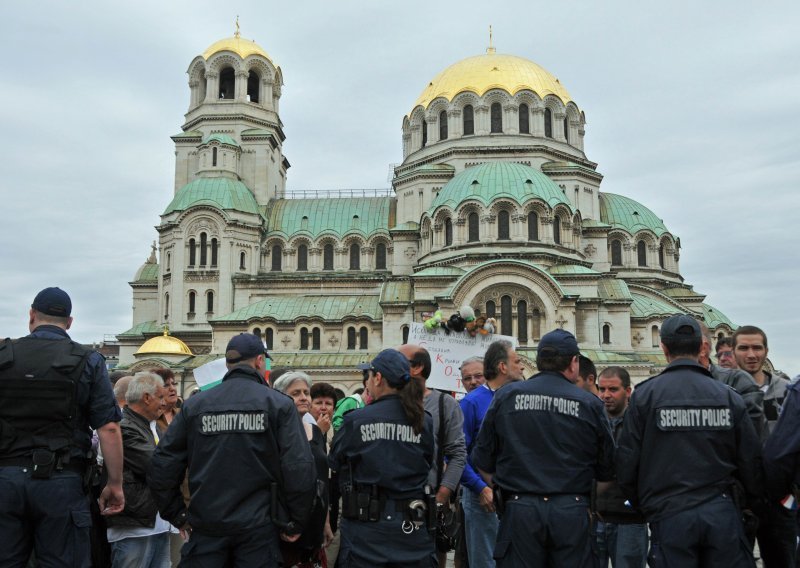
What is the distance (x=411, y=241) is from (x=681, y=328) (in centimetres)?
4220

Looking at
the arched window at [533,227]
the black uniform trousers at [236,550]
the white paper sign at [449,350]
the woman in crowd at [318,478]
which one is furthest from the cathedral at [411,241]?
the black uniform trousers at [236,550]

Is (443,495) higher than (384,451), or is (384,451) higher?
(384,451)

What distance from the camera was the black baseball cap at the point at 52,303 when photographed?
6.73m

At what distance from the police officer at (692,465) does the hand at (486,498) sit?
2114 mm

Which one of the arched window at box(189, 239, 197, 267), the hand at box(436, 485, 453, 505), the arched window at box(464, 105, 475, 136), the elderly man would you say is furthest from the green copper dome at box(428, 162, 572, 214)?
the elderly man

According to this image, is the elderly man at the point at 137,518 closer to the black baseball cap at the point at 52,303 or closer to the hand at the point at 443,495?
the black baseball cap at the point at 52,303

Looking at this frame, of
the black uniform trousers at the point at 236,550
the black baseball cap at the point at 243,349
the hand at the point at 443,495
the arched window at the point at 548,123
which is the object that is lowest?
the black uniform trousers at the point at 236,550

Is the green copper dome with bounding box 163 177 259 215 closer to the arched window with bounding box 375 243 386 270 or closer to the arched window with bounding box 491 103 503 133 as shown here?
the arched window with bounding box 375 243 386 270

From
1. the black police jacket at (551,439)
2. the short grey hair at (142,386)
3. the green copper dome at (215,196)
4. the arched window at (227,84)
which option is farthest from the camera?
the arched window at (227,84)

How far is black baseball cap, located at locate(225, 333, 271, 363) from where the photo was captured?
21.2 ft

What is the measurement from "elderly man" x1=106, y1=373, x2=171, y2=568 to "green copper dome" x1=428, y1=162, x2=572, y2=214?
122ft

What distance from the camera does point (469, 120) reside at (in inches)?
2003

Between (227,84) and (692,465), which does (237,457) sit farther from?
(227,84)

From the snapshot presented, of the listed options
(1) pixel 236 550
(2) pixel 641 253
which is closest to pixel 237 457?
(1) pixel 236 550
